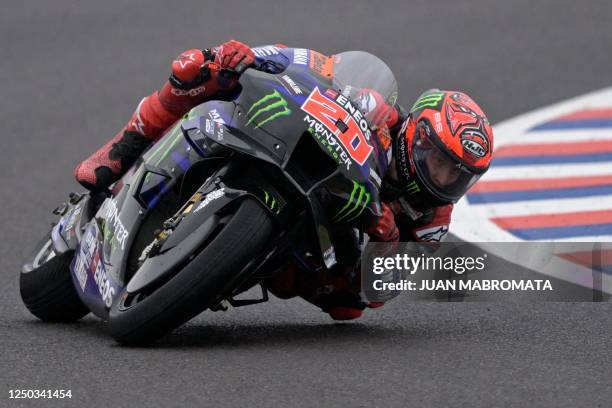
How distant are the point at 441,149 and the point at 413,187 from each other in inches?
9.6

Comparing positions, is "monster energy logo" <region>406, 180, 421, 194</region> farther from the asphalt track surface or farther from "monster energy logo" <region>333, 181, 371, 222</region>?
the asphalt track surface

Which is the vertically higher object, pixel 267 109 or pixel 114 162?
pixel 267 109

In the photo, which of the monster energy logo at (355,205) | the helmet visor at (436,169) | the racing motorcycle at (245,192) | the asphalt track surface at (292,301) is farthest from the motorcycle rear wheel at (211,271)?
the helmet visor at (436,169)

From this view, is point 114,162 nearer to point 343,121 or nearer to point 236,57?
point 236,57

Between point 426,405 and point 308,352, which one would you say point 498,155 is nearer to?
point 308,352

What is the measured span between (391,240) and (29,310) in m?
1.81

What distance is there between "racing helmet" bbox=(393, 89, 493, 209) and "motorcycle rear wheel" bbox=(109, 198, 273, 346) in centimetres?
79

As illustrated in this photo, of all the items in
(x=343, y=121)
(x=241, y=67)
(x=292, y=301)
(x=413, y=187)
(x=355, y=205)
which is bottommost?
(x=292, y=301)

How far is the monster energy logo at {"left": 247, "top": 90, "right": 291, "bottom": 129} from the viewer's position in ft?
16.4

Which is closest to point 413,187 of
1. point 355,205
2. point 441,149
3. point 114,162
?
point 441,149

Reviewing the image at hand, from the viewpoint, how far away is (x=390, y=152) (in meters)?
5.44

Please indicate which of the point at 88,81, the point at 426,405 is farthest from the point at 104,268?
the point at 88,81

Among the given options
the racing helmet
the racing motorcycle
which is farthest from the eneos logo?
the racing helmet

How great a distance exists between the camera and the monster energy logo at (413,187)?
5457mm
